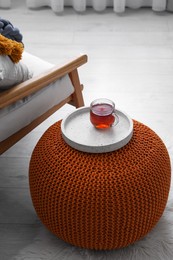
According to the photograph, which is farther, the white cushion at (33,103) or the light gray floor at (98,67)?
the light gray floor at (98,67)

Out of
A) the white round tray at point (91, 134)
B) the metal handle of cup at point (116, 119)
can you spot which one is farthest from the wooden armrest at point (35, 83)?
the metal handle of cup at point (116, 119)

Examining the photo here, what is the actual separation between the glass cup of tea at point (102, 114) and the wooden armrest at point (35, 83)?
0.77ft

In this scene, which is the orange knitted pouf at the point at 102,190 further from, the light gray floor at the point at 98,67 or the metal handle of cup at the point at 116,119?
the light gray floor at the point at 98,67

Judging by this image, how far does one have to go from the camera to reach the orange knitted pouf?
4.32 feet

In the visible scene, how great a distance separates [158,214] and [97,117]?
0.37 m

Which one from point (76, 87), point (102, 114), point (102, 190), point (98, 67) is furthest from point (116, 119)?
point (98, 67)

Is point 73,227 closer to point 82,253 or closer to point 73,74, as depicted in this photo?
point 82,253

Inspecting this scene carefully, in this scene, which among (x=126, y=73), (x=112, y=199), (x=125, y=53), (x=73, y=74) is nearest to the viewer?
(x=112, y=199)

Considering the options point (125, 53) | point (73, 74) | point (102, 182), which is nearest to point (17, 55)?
point (73, 74)

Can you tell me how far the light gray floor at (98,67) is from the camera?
1.70m

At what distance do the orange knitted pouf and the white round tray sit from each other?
2cm

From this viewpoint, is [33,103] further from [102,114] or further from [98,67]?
[98,67]

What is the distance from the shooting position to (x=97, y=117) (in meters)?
1.41

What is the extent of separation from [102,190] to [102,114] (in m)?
0.24
